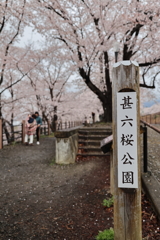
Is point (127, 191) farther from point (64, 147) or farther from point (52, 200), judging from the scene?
point (64, 147)

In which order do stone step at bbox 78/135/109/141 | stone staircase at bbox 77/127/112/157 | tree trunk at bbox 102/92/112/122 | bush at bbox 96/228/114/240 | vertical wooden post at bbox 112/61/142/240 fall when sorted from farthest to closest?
tree trunk at bbox 102/92/112/122 < stone step at bbox 78/135/109/141 < stone staircase at bbox 77/127/112/157 < bush at bbox 96/228/114/240 < vertical wooden post at bbox 112/61/142/240

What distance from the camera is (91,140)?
8.04 meters

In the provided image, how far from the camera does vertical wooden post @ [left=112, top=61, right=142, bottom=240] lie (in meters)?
2.07

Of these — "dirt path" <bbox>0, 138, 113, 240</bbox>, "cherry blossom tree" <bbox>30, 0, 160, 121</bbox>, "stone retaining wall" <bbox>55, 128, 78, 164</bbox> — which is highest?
"cherry blossom tree" <bbox>30, 0, 160, 121</bbox>

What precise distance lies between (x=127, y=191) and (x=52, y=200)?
249 cm

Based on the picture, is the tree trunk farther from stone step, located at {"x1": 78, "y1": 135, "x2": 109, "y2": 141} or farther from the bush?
the bush

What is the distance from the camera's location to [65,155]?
666 centimetres

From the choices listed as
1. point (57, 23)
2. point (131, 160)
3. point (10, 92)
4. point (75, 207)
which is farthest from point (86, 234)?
point (10, 92)

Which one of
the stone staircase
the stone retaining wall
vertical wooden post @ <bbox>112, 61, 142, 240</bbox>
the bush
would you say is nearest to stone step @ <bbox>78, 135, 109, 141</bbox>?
the stone staircase

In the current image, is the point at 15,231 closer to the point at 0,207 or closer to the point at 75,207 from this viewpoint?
the point at 0,207

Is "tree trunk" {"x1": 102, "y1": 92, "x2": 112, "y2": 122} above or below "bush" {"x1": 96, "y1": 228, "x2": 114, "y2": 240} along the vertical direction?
above

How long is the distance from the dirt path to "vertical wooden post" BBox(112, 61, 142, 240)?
2.99 feet

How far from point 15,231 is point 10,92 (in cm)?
1628

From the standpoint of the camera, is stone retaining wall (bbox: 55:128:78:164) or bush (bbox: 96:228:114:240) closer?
bush (bbox: 96:228:114:240)
